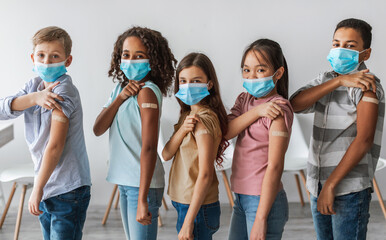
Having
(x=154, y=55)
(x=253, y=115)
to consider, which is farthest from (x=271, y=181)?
(x=154, y=55)

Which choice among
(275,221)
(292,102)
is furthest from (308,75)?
(275,221)

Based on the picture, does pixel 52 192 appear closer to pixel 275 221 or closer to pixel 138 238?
pixel 138 238

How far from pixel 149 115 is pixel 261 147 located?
0.40 m

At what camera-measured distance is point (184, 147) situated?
5.79 feet

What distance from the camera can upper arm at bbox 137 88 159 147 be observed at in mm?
1749

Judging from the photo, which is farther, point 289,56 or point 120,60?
point 289,56

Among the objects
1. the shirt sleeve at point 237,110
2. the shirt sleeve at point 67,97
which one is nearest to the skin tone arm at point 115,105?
the shirt sleeve at point 67,97

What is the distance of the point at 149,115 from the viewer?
177 cm

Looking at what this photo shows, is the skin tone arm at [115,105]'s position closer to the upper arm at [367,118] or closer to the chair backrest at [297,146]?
the upper arm at [367,118]

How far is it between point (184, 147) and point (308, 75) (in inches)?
93.3

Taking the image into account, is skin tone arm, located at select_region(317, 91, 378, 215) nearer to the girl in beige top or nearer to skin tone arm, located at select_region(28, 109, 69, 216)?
the girl in beige top

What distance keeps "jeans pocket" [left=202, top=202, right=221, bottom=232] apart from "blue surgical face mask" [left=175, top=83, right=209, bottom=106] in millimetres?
369

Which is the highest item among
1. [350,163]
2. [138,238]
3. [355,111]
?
[355,111]

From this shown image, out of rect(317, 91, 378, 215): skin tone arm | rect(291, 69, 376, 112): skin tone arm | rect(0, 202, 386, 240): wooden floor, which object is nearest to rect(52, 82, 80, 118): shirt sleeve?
rect(291, 69, 376, 112): skin tone arm
